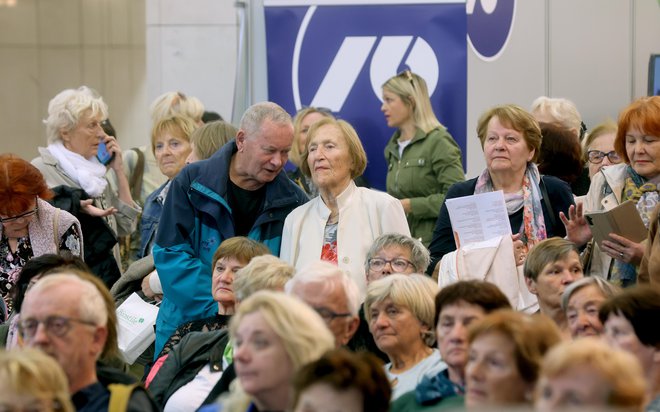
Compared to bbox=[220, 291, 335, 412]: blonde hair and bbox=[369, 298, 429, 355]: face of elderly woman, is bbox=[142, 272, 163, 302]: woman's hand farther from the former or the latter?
bbox=[220, 291, 335, 412]: blonde hair

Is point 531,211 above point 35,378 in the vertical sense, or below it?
above

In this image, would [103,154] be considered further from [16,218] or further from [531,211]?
[531,211]

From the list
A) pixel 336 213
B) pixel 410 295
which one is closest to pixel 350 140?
pixel 336 213

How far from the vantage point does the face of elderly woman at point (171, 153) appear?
33.5ft

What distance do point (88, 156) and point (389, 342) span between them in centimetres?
423

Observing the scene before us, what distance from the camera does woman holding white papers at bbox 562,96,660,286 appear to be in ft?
25.1

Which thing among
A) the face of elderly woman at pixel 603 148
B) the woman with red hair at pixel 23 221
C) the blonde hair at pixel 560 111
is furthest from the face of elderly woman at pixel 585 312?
the blonde hair at pixel 560 111

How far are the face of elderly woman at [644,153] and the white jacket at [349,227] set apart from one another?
4.36 feet

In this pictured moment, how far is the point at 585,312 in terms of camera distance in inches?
255

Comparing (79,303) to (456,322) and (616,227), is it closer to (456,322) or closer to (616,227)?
(456,322)

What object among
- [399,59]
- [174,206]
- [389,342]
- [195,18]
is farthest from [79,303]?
[195,18]

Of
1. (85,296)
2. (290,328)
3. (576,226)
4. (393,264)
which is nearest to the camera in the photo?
(290,328)

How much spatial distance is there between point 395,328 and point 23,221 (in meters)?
3.09

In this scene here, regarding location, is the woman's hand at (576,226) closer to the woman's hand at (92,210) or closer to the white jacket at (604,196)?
the white jacket at (604,196)
